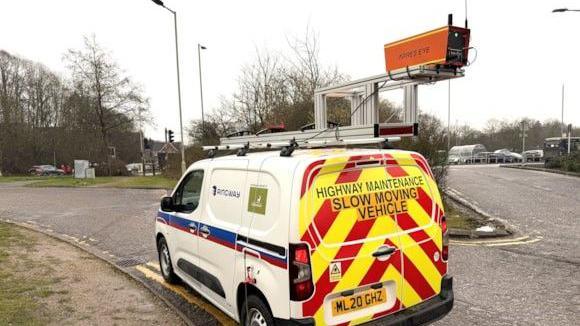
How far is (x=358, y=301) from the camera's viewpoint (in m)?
3.54

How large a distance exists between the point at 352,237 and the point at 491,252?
502 cm

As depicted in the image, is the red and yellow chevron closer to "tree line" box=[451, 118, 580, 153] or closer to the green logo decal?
the green logo decal

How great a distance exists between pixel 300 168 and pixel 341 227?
56 centimetres

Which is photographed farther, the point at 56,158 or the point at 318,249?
the point at 56,158

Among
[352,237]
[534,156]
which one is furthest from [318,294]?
[534,156]

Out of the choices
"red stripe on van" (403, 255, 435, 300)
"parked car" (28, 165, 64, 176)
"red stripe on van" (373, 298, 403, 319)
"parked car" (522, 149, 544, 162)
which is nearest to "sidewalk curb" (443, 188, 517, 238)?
"red stripe on van" (403, 255, 435, 300)

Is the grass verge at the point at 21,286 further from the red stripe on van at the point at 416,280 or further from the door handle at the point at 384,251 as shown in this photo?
the red stripe on van at the point at 416,280

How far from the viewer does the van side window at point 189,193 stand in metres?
5.11

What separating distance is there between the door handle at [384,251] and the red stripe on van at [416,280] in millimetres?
165

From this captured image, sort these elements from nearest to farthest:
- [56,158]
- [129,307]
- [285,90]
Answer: [129,307], [285,90], [56,158]

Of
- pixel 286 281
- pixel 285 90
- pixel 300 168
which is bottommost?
pixel 286 281

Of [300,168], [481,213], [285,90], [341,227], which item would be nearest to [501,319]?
[341,227]

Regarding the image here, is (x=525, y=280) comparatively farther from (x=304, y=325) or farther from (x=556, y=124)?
(x=556, y=124)

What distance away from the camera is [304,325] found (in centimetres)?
331
